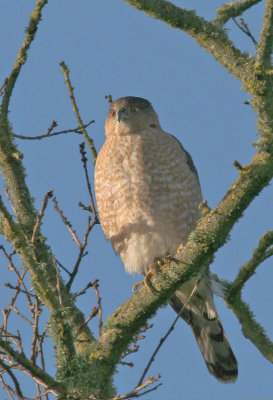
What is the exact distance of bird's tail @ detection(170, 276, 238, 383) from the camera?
5113 mm

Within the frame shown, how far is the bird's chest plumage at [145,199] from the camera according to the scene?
4828mm

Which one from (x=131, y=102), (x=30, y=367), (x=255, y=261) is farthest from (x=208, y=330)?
(x=30, y=367)

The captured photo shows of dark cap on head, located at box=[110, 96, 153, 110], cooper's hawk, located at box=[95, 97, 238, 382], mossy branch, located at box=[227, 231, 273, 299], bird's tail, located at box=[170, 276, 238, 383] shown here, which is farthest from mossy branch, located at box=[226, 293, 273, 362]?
dark cap on head, located at box=[110, 96, 153, 110]

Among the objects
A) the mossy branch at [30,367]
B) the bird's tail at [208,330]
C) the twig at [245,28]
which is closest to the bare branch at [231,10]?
the twig at [245,28]

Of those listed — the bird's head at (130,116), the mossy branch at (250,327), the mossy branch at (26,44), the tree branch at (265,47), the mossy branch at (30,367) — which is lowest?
the mossy branch at (30,367)

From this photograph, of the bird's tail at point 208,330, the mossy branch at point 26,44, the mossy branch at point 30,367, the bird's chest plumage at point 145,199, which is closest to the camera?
the mossy branch at point 30,367

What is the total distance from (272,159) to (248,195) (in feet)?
0.66

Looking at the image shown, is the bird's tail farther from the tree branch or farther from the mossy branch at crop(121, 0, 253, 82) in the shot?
the tree branch

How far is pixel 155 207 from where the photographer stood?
482 cm

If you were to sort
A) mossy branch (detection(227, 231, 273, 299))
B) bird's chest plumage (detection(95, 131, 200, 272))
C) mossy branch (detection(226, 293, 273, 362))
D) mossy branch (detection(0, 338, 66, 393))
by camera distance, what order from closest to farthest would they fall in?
mossy branch (detection(0, 338, 66, 393)) → mossy branch (detection(227, 231, 273, 299)) → mossy branch (detection(226, 293, 273, 362)) → bird's chest plumage (detection(95, 131, 200, 272))

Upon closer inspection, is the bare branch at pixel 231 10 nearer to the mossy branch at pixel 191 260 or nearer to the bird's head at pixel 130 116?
the mossy branch at pixel 191 260

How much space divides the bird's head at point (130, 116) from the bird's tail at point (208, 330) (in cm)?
132

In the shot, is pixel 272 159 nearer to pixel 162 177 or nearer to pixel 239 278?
pixel 239 278

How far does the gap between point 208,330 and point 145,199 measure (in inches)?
47.5
